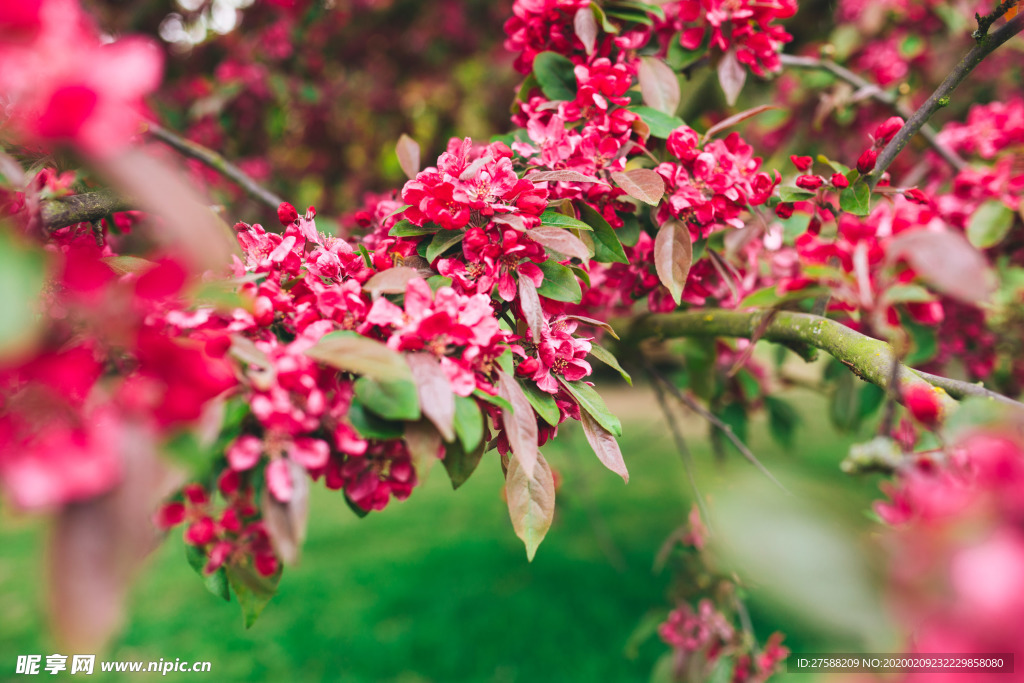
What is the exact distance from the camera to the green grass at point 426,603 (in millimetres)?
2584

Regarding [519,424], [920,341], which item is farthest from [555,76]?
[920,341]

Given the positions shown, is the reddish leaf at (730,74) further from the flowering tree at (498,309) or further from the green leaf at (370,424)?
the green leaf at (370,424)

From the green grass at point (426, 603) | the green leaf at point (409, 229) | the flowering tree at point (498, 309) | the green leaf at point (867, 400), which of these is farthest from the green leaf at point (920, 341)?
the green leaf at point (409, 229)

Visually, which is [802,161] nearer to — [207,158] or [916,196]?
[916,196]

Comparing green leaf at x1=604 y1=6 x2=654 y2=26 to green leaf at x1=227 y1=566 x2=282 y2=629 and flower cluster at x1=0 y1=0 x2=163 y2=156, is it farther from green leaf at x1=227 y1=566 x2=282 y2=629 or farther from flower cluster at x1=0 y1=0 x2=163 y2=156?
green leaf at x1=227 y1=566 x2=282 y2=629

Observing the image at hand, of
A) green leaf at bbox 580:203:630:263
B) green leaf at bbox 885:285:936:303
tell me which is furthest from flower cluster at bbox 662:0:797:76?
green leaf at bbox 885:285:936:303

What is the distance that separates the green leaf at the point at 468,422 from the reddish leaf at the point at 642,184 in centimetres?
51

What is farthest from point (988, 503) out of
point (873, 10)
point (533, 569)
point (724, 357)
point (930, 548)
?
point (533, 569)

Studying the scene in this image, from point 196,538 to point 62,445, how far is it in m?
0.24

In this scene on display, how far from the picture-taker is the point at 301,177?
12.7 ft

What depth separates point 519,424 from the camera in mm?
762

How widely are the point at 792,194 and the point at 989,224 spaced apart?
0.79 meters

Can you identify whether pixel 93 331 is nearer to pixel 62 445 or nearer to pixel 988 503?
pixel 62 445

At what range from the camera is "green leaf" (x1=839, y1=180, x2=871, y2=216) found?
1080 millimetres
